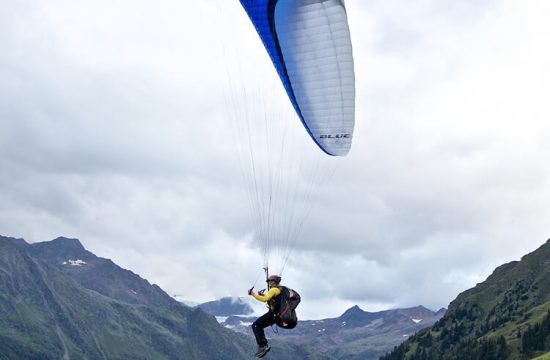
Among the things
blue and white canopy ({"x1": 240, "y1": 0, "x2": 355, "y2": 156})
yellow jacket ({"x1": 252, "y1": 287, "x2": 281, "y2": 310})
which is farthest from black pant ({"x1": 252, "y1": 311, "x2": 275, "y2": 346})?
blue and white canopy ({"x1": 240, "y1": 0, "x2": 355, "y2": 156})

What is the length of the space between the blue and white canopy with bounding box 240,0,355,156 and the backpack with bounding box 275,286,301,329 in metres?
7.25

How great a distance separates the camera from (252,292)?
2495cm

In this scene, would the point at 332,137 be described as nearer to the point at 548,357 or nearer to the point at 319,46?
the point at 319,46

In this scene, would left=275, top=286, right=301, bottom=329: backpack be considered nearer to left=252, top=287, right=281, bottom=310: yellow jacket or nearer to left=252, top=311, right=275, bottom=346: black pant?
left=252, top=287, right=281, bottom=310: yellow jacket

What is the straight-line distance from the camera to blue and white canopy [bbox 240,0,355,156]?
27406 mm

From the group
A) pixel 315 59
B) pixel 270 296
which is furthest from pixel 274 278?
pixel 315 59

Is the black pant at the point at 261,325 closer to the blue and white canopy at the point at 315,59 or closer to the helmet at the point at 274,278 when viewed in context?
the helmet at the point at 274,278

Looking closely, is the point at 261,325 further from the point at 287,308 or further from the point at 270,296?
the point at 270,296

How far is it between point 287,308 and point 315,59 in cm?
1071

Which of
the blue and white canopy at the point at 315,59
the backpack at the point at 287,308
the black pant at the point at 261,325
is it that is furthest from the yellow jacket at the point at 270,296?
the blue and white canopy at the point at 315,59

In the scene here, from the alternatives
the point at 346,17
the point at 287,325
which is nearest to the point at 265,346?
the point at 287,325

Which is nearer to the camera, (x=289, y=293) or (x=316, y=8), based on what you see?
(x=289, y=293)

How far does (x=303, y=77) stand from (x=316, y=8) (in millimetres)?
3136

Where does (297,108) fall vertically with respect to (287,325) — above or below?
above
